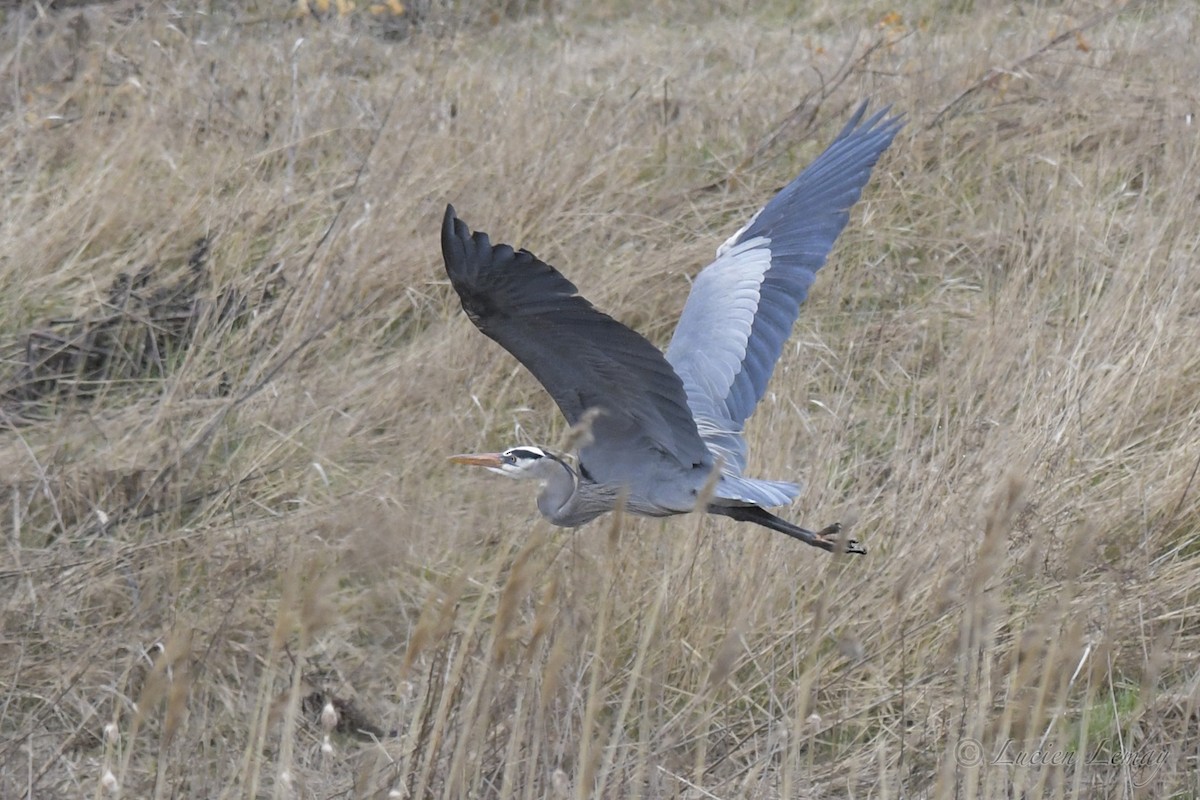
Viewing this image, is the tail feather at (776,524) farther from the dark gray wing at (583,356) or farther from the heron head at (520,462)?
the heron head at (520,462)

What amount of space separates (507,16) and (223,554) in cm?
454

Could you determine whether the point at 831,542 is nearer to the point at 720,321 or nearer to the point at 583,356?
the point at 583,356

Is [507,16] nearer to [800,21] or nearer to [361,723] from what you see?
[800,21]

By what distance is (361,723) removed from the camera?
3473mm

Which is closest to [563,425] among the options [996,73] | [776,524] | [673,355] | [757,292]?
Result: [673,355]

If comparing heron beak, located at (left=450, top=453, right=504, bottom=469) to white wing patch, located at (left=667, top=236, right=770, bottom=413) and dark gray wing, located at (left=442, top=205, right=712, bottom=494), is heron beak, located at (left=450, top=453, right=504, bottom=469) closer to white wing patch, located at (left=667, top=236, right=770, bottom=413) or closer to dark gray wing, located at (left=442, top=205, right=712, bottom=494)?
dark gray wing, located at (left=442, top=205, right=712, bottom=494)

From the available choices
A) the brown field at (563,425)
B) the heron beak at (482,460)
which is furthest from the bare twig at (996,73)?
the heron beak at (482,460)

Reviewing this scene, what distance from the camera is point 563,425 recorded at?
428cm

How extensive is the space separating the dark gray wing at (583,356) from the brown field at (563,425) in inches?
Answer: 9.0

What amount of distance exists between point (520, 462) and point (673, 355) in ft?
1.76

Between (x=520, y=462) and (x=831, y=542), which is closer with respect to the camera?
(x=831, y=542)

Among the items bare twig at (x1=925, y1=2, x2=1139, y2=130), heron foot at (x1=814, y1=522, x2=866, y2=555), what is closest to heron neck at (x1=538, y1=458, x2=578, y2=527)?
heron foot at (x1=814, y1=522, x2=866, y2=555)

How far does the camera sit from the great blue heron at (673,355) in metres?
2.88

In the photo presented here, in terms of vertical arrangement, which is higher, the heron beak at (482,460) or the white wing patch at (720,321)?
the white wing patch at (720,321)
